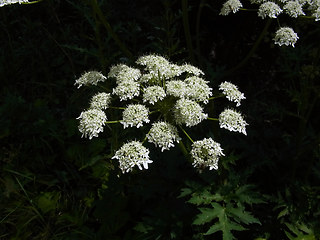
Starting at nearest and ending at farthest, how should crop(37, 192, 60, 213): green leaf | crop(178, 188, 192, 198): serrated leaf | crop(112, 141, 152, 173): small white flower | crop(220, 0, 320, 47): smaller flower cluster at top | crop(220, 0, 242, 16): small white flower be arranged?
crop(112, 141, 152, 173): small white flower
crop(178, 188, 192, 198): serrated leaf
crop(220, 0, 320, 47): smaller flower cluster at top
crop(220, 0, 242, 16): small white flower
crop(37, 192, 60, 213): green leaf

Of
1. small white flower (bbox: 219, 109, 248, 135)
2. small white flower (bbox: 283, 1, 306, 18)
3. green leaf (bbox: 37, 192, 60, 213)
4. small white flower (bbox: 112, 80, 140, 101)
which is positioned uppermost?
small white flower (bbox: 283, 1, 306, 18)

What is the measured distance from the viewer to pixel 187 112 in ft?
9.59

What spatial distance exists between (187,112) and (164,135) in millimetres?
302

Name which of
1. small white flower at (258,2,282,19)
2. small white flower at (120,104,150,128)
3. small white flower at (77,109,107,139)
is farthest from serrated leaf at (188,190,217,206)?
small white flower at (258,2,282,19)

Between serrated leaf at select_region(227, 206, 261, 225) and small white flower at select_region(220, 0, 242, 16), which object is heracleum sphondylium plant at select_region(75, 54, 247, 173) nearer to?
serrated leaf at select_region(227, 206, 261, 225)

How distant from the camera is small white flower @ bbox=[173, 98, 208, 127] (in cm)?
294

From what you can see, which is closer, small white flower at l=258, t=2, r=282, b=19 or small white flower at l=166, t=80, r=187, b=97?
small white flower at l=166, t=80, r=187, b=97

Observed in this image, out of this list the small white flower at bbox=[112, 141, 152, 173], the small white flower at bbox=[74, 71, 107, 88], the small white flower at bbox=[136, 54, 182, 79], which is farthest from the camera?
the small white flower at bbox=[74, 71, 107, 88]

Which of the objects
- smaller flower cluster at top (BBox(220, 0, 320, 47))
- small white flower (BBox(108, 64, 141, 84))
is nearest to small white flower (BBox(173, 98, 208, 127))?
small white flower (BBox(108, 64, 141, 84))

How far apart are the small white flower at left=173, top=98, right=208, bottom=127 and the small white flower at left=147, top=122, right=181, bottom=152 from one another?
5.2 inches

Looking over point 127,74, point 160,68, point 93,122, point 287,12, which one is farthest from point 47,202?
point 287,12

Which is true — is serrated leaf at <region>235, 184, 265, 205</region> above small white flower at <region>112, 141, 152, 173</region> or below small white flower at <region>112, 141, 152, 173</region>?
below

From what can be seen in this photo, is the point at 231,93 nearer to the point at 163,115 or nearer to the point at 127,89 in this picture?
the point at 163,115

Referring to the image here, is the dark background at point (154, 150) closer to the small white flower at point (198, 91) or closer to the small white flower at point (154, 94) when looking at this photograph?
the small white flower at point (198, 91)
